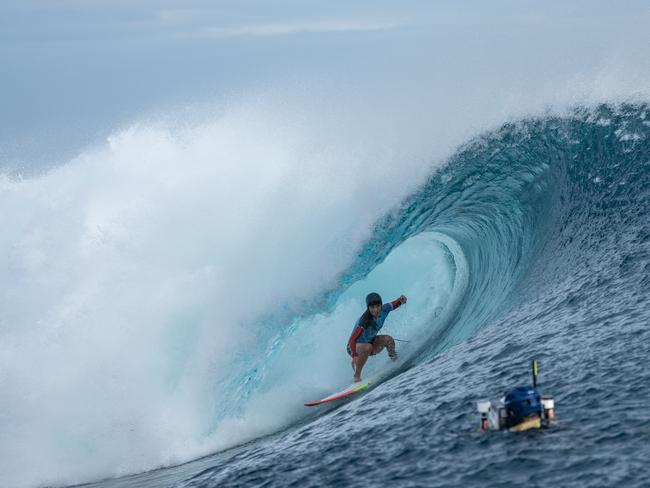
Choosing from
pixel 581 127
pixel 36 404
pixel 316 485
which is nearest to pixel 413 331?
pixel 581 127

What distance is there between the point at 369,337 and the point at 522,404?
18.8 feet

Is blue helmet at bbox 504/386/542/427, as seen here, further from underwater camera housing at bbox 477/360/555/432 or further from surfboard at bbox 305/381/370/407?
surfboard at bbox 305/381/370/407

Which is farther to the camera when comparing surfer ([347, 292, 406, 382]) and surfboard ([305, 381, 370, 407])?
surfer ([347, 292, 406, 382])

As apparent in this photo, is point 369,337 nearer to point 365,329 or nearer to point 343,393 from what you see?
point 365,329

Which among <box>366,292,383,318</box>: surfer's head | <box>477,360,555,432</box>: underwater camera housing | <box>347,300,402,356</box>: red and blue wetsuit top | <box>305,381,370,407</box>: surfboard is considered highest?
<box>366,292,383,318</box>: surfer's head

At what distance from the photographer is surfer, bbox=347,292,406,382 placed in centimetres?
1205

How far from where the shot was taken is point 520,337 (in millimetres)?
9344

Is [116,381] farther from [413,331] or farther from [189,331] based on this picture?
[413,331]

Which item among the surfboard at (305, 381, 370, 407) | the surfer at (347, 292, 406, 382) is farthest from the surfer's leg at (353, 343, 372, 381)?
the surfboard at (305, 381, 370, 407)

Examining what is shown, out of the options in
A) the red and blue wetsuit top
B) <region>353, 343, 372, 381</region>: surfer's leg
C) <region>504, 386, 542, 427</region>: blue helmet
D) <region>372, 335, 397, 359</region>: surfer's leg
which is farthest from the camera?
<region>372, 335, 397, 359</region>: surfer's leg

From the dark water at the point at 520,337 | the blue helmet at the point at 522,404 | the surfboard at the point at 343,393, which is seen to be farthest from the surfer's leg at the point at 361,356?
the blue helmet at the point at 522,404

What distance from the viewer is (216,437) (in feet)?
36.9

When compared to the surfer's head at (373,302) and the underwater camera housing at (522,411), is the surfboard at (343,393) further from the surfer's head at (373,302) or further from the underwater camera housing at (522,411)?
the underwater camera housing at (522,411)

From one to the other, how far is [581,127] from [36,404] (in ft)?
33.0
